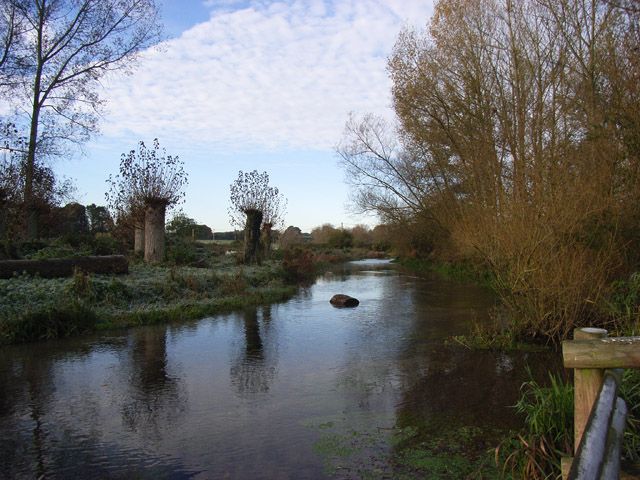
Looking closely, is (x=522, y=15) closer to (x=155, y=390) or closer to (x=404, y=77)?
(x=404, y=77)

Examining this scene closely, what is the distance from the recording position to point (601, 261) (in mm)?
9312

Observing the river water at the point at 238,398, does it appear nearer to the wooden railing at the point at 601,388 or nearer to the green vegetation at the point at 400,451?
the green vegetation at the point at 400,451

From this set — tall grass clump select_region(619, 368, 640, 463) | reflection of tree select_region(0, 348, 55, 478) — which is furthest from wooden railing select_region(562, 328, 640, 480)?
reflection of tree select_region(0, 348, 55, 478)

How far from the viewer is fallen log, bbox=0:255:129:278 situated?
537 inches

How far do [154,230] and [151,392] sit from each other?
13.9 m

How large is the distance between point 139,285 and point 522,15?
15070mm

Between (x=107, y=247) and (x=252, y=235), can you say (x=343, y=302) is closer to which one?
(x=252, y=235)

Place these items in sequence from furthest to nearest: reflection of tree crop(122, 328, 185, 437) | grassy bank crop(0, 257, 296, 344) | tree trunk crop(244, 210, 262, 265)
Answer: tree trunk crop(244, 210, 262, 265) → grassy bank crop(0, 257, 296, 344) → reflection of tree crop(122, 328, 185, 437)

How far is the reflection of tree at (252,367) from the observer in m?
7.60

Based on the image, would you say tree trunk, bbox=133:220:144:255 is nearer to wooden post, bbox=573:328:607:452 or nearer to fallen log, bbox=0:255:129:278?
fallen log, bbox=0:255:129:278

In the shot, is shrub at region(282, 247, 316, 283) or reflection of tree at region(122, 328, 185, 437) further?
shrub at region(282, 247, 316, 283)

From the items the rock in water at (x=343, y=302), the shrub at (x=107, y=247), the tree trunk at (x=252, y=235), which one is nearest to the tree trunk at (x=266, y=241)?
the tree trunk at (x=252, y=235)

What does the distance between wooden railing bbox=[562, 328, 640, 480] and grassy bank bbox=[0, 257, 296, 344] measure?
10.2 meters

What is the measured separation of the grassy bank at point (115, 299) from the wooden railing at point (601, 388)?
33.4ft
